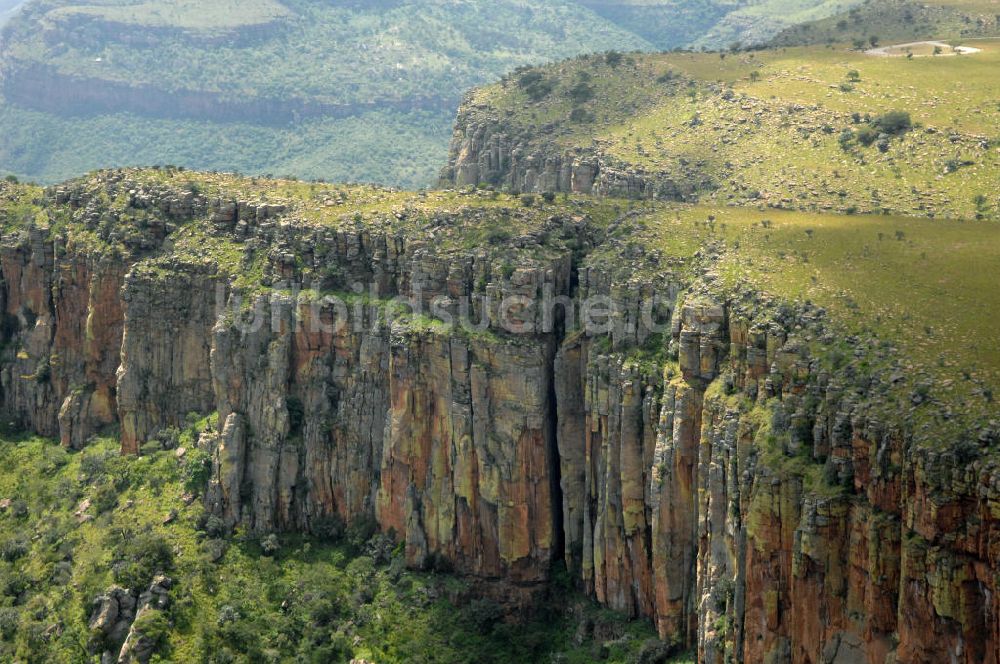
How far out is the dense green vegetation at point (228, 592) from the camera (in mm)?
86188

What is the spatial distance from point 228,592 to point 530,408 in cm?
2216

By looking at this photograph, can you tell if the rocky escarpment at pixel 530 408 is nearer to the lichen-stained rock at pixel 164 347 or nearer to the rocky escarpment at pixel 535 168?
the lichen-stained rock at pixel 164 347

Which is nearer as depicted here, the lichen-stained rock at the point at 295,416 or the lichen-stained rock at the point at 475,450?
the lichen-stained rock at the point at 475,450

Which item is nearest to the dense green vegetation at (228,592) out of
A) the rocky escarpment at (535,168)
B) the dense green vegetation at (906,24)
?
the rocky escarpment at (535,168)

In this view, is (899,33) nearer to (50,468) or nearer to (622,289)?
(622,289)

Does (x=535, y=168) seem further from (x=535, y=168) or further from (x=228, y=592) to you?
(x=228, y=592)

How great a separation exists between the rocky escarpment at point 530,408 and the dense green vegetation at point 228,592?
193 centimetres

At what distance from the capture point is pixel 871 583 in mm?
60375

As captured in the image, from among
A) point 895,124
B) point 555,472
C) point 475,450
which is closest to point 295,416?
point 475,450

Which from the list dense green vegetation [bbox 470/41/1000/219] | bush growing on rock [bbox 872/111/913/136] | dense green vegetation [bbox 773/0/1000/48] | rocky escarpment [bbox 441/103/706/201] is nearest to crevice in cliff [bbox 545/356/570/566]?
dense green vegetation [bbox 470/41/1000/219]

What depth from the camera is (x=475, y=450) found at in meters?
87.8

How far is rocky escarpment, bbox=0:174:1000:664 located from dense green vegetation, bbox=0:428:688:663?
1.93 metres

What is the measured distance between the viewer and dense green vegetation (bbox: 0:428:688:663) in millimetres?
86188

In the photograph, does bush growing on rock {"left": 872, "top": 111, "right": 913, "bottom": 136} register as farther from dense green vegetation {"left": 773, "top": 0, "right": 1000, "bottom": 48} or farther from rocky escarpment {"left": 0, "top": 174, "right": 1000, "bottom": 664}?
dense green vegetation {"left": 773, "top": 0, "right": 1000, "bottom": 48}
